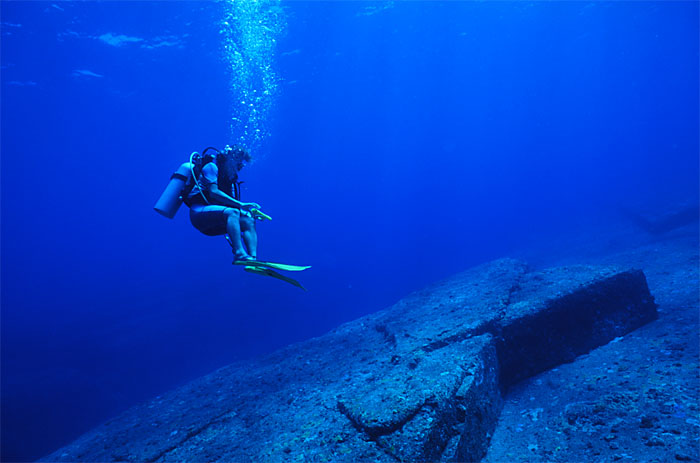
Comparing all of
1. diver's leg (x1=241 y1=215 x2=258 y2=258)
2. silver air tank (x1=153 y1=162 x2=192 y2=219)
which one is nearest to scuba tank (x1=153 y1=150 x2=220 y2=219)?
silver air tank (x1=153 y1=162 x2=192 y2=219)

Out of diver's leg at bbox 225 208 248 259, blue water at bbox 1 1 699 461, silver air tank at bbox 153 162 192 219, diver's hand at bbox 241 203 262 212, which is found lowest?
diver's leg at bbox 225 208 248 259

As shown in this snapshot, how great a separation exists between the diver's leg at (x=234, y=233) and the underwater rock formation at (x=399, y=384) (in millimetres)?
2061

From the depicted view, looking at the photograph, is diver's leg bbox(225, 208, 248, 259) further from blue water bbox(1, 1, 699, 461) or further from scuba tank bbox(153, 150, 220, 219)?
blue water bbox(1, 1, 699, 461)

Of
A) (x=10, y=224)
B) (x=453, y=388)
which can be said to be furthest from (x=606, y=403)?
(x=10, y=224)

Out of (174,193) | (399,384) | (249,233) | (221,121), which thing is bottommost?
(399,384)

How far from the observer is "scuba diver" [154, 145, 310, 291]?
11.7 feet

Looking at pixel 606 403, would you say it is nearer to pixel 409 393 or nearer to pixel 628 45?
pixel 409 393

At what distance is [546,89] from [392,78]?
215 ft

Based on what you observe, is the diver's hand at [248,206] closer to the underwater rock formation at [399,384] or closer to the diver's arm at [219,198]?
the diver's arm at [219,198]

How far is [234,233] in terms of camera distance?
3.55 meters

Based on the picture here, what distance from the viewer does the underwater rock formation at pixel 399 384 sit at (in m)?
2.96

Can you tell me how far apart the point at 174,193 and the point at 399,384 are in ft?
11.5

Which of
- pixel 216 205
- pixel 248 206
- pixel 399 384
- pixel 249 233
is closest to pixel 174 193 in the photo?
pixel 216 205

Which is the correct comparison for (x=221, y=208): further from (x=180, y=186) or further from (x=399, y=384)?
(x=399, y=384)
